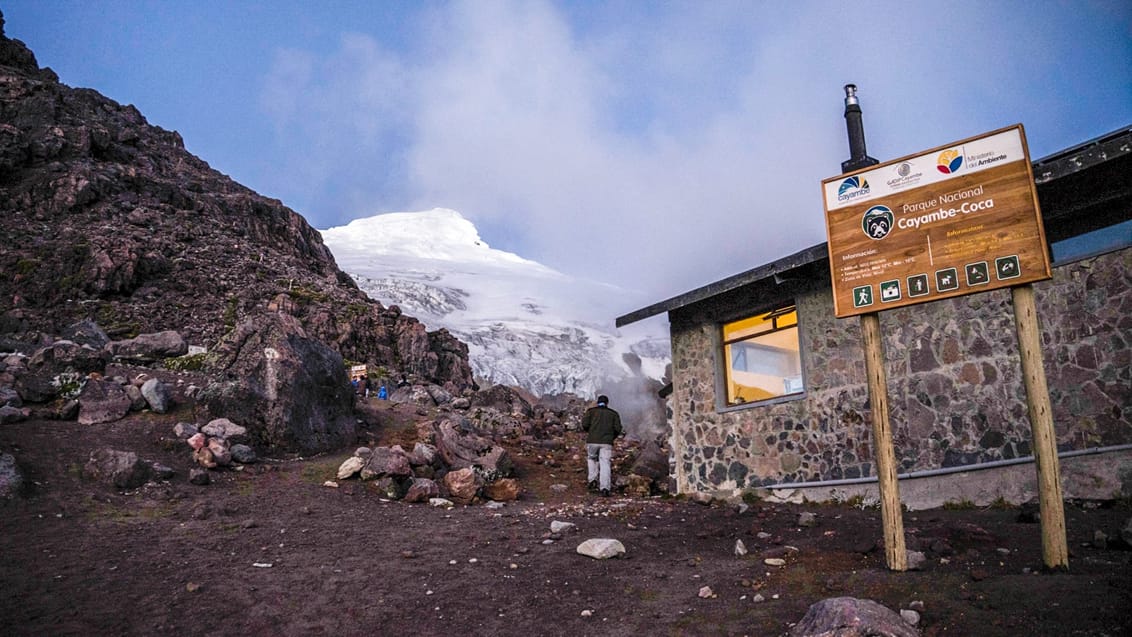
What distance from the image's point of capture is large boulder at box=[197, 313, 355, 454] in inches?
473

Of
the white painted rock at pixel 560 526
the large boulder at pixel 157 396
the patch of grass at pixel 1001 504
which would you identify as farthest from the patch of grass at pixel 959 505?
the large boulder at pixel 157 396

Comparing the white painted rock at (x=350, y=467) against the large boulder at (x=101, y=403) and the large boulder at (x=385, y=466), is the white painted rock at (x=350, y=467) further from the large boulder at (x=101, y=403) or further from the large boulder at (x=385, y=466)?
the large boulder at (x=101, y=403)

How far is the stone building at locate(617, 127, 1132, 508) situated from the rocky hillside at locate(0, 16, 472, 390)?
20.1 meters

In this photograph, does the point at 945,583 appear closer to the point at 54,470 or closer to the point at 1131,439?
the point at 1131,439

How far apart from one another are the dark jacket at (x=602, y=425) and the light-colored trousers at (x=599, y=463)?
13 cm

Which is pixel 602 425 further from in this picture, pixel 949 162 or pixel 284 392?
pixel 949 162

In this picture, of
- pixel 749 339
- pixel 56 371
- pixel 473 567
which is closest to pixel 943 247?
pixel 473 567

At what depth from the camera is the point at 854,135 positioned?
6672mm

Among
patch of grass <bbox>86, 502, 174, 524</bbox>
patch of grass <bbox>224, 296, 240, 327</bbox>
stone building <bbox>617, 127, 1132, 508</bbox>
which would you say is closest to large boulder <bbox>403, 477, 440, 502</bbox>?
patch of grass <bbox>86, 502, 174, 524</bbox>

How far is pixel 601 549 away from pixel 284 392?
25.4 ft

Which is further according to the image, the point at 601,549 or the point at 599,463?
the point at 599,463

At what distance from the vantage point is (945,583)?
495 centimetres

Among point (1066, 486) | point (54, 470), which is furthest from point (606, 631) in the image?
point (54, 470)

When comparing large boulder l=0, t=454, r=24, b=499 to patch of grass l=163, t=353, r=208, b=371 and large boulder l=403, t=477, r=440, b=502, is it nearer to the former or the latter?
large boulder l=403, t=477, r=440, b=502
